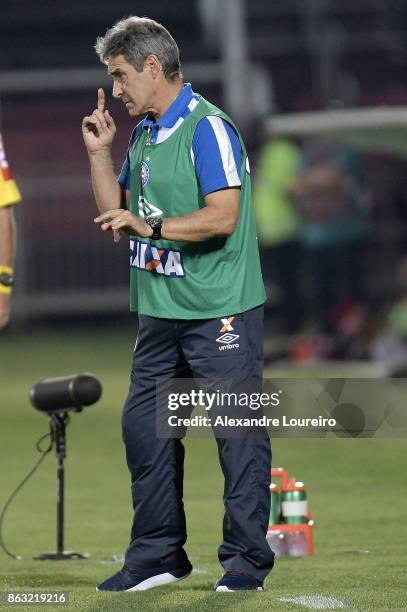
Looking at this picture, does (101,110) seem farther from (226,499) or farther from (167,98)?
(226,499)

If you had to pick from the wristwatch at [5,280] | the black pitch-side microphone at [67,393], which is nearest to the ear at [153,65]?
the wristwatch at [5,280]

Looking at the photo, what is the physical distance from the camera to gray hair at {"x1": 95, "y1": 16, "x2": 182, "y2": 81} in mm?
6602

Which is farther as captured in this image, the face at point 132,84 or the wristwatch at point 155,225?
the face at point 132,84

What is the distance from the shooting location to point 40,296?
81.2ft

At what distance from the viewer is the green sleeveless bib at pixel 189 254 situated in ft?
21.8

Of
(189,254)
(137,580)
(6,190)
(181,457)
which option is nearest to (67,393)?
(6,190)

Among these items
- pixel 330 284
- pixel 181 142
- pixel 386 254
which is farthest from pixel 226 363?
pixel 386 254

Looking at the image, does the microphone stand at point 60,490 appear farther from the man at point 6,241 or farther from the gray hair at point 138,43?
the gray hair at point 138,43

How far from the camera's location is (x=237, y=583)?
658 cm

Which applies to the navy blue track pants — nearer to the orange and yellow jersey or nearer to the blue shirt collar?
the blue shirt collar

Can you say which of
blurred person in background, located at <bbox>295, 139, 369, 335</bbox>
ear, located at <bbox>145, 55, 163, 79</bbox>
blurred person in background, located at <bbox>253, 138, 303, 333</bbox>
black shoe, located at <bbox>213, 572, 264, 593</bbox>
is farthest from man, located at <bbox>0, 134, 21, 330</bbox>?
blurred person in background, located at <bbox>253, 138, 303, 333</bbox>

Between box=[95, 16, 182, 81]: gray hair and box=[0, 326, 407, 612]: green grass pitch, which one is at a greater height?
box=[95, 16, 182, 81]: gray hair

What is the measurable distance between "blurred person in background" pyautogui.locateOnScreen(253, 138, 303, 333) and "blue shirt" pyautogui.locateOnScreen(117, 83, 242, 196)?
47.0 ft

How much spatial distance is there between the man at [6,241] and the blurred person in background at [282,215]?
13574 mm
